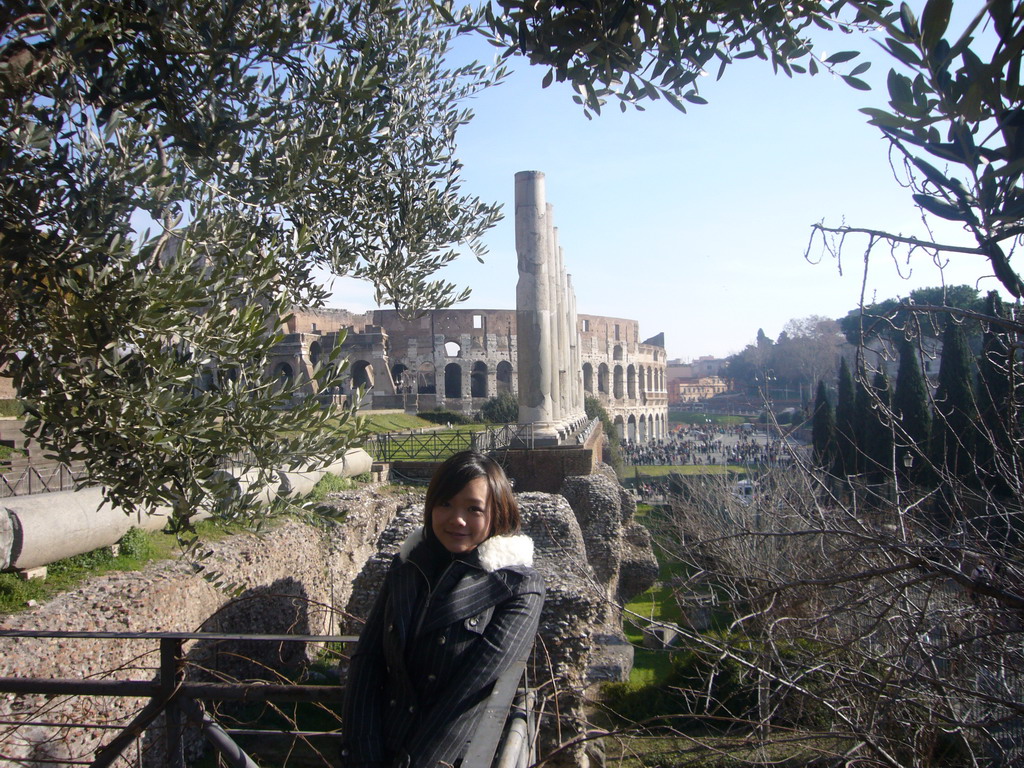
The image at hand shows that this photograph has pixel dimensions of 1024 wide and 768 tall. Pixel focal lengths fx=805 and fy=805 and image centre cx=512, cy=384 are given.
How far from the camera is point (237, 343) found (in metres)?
2.46

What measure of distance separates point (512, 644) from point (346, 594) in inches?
301

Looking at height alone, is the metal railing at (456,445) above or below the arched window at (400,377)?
below

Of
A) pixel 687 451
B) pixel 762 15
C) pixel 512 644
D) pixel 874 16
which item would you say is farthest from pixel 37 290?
pixel 687 451

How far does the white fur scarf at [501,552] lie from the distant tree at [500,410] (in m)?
24.9

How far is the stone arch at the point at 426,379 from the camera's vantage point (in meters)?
34.0

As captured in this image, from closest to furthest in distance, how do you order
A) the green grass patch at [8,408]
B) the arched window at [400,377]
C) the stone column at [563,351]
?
the green grass patch at [8,408]
the stone column at [563,351]
the arched window at [400,377]

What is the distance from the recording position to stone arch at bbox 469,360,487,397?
3481cm

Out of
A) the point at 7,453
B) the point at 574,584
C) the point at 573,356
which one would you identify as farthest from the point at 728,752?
the point at 573,356

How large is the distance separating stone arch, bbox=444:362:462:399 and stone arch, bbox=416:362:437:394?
67 centimetres

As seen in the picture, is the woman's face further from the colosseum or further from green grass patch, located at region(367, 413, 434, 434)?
the colosseum

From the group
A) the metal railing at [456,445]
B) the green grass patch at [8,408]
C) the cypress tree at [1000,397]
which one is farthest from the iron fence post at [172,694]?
the green grass patch at [8,408]

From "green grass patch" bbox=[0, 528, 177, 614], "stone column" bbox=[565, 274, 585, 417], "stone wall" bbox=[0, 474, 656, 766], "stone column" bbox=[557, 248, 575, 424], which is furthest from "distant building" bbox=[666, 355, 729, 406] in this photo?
"green grass patch" bbox=[0, 528, 177, 614]

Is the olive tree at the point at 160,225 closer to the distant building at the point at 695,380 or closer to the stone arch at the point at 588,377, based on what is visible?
the distant building at the point at 695,380

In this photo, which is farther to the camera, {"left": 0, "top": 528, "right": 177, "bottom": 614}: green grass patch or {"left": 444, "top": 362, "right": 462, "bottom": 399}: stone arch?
{"left": 444, "top": 362, "right": 462, "bottom": 399}: stone arch
